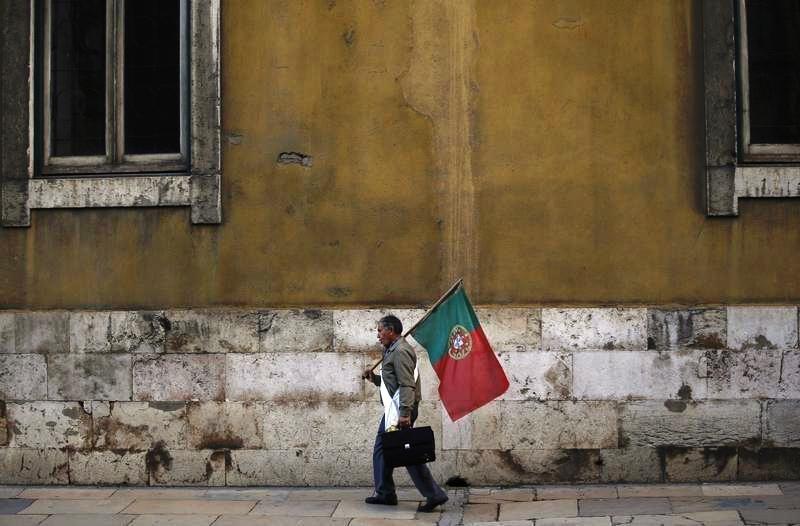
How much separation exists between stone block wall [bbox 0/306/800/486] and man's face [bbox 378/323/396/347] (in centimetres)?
90

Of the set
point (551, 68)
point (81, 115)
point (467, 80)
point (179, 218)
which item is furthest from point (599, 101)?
point (81, 115)

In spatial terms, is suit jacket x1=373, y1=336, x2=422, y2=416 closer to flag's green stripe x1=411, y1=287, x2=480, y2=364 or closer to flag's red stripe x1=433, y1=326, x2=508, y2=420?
flag's green stripe x1=411, y1=287, x2=480, y2=364

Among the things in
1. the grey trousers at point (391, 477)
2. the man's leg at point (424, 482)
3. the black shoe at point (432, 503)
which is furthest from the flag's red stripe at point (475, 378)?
the black shoe at point (432, 503)

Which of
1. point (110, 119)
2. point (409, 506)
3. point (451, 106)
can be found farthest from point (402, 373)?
point (110, 119)

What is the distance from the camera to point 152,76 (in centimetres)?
1088

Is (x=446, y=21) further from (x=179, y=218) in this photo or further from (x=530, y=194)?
(x=179, y=218)

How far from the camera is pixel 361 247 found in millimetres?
10391

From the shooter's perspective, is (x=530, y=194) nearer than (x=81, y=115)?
Yes

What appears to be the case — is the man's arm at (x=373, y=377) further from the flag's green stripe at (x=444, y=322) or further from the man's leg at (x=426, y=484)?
the flag's green stripe at (x=444, y=322)

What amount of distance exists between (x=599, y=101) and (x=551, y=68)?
0.50 metres

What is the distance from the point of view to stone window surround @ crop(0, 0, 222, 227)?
10461 mm

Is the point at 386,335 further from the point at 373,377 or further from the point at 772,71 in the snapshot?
the point at 772,71

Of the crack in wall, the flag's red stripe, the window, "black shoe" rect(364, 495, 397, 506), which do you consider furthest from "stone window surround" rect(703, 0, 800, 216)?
"black shoe" rect(364, 495, 397, 506)

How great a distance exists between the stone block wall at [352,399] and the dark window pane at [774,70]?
5.33 ft
